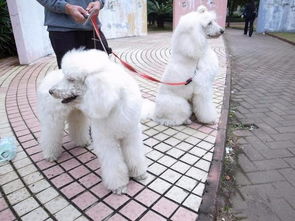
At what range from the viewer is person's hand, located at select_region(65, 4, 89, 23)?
2.22m

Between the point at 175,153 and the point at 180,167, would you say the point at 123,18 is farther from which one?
the point at 180,167

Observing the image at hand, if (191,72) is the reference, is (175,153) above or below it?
below

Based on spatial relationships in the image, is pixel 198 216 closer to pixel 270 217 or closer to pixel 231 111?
pixel 270 217

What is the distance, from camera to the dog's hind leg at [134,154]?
2154 mm

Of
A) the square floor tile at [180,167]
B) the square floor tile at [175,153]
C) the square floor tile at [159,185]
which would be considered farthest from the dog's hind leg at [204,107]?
the square floor tile at [159,185]

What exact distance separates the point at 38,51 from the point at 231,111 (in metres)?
5.76

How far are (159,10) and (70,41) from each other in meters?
16.2

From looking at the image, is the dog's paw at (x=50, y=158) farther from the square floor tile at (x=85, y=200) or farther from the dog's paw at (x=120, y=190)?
the dog's paw at (x=120, y=190)

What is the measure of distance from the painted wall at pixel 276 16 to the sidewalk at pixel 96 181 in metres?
14.9

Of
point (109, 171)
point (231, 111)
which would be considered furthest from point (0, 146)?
point (231, 111)

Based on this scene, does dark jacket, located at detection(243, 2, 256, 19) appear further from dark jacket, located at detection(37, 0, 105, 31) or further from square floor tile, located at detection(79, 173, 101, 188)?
square floor tile, located at detection(79, 173, 101, 188)

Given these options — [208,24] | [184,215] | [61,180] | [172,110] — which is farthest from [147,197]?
[208,24]

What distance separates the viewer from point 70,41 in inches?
99.0

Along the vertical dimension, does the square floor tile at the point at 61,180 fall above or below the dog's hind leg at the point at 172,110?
below
